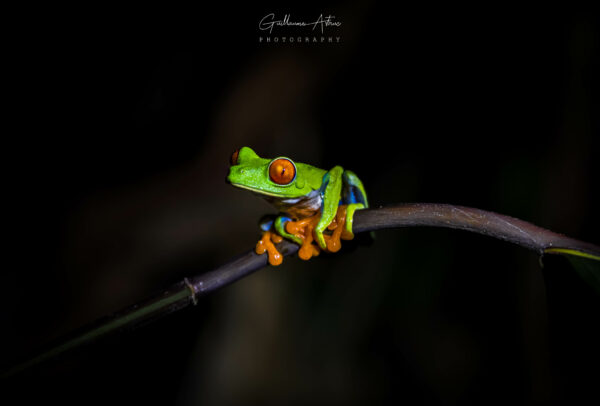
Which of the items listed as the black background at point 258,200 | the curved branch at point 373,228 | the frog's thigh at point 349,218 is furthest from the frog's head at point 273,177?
the black background at point 258,200

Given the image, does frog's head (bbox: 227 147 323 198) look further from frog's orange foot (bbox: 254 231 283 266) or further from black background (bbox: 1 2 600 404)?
black background (bbox: 1 2 600 404)

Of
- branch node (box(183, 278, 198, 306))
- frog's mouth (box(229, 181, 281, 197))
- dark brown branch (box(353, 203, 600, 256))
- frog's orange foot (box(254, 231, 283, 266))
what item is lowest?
branch node (box(183, 278, 198, 306))

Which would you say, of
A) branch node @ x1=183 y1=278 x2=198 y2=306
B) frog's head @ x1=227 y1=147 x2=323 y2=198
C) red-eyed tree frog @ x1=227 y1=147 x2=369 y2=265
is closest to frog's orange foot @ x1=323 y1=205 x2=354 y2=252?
red-eyed tree frog @ x1=227 y1=147 x2=369 y2=265

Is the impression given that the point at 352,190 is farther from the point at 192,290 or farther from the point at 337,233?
the point at 192,290

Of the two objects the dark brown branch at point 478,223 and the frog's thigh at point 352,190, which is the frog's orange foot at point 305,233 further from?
the dark brown branch at point 478,223

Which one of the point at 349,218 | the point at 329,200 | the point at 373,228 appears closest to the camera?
the point at 373,228

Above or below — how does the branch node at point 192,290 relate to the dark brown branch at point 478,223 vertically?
below

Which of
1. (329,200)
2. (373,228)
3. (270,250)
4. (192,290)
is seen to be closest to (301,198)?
(329,200)
